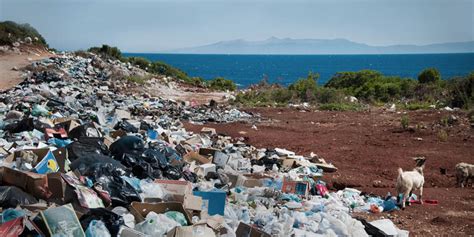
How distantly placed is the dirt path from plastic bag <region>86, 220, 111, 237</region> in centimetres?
1190

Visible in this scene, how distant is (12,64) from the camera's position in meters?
20.0

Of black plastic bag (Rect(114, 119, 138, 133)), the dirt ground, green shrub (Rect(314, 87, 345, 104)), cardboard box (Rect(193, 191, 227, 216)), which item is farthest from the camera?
green shrub (Rect(314, 87, 345, 104))

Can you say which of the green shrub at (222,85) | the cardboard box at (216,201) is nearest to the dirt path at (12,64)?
the green shrub at (222,85)

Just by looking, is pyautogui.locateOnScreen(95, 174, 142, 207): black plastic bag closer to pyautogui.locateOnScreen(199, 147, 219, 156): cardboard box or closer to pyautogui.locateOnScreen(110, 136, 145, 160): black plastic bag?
pyautogui.locateOnScreen(110, 136, 145, 160): black plastic bag

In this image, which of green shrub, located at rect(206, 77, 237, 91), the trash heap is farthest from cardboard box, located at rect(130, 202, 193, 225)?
green shrub, located at rect(206, 77, 237, 91)

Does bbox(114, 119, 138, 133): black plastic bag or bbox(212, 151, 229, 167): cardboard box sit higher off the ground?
bbox(114, 119, 138, 133): black plastic bag

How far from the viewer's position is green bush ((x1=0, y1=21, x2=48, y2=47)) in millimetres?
24875

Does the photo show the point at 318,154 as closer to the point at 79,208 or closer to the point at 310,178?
the point at 310,178

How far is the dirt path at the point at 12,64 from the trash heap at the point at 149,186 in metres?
6.59

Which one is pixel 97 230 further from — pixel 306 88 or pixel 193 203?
pixel 306 88

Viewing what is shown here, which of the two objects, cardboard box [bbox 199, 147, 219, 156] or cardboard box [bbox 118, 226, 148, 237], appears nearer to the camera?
cardboard box [bbox 118, 226, 148, 237]

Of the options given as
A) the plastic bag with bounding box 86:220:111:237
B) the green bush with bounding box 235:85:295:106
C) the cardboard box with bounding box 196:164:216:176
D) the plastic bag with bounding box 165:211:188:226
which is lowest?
the green bush with bounding box 235:85:295:106

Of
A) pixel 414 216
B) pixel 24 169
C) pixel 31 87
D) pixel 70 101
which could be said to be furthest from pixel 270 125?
pixel 24 169

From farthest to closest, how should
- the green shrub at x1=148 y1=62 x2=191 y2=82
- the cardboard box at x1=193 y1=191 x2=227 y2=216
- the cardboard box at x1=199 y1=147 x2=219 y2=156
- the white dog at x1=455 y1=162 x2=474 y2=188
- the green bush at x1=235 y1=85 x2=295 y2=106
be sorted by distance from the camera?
1. the green shrub at x1=148 y1=62 x2=191 y2=82
2. the green bush at x1=235 y1=85 x2=295 y2=106
3. the white dog at x1=455 y1=162 x2=474 y2=188
4. the cardboard box at x1=199 y1=147 x2=219 y2=156
5. the cardboard box at x1=193 y1=191 x2=227 y2=216
